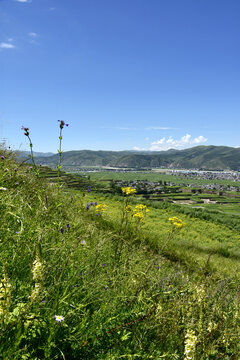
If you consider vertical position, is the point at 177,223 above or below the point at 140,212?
below

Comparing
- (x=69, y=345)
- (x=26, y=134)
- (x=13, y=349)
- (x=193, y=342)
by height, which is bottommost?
(x=69, y=345)

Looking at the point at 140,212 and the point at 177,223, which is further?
the point at 177,223

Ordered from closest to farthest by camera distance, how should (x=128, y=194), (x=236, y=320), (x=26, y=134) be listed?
(x=236, y=320)
(x=26, y=134)
(x=128, y=194)

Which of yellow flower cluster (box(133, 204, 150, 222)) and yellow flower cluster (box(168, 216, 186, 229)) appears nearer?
yellow flower cluster (box(133, 204, 150, 222))

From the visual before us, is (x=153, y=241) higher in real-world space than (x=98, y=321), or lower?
lower

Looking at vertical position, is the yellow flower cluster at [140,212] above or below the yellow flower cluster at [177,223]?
above

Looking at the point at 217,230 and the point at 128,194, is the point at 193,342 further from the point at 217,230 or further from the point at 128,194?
the point at 217,230

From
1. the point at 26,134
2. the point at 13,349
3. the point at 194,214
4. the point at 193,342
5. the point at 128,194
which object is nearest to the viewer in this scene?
the point at 13,349

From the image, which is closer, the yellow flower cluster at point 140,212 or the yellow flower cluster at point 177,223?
the yellow flower cluster at point 140,212

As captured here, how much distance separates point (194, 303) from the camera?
2.60 meters

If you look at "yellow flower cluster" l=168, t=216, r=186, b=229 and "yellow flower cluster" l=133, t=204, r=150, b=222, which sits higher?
"yellow flower cluster" l=133, t=204, r=150, b=222

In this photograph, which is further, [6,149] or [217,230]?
[217,230]

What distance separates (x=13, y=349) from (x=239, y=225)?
96.9ft

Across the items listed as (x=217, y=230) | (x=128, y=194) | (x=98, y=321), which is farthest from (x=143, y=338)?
(x=217, y=230)
